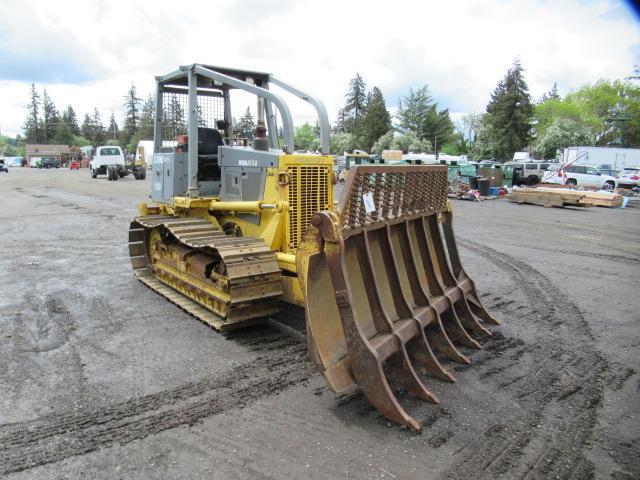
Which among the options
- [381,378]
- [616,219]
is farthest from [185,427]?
[616,219]

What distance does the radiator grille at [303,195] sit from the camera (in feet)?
18.3

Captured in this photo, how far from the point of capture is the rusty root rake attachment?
3621mm

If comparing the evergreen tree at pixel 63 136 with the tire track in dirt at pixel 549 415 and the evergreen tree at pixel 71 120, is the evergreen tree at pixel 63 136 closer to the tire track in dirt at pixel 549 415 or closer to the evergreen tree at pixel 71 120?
the evergreen tree at pixel 71 120

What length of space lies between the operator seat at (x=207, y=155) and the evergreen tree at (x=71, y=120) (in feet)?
429

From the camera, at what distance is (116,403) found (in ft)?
12.8

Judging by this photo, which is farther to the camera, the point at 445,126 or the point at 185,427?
the point at 445,126

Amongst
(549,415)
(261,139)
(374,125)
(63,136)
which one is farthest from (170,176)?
(63,136)

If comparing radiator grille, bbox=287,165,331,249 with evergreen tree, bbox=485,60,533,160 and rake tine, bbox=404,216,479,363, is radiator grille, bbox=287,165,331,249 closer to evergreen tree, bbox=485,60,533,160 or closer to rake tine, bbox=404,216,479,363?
rake tine, bbox=404,216,479,363

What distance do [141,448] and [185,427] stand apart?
34cm

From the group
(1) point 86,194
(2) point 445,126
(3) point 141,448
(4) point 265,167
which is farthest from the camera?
(2) point 445,126

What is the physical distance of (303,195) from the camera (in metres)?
5.65

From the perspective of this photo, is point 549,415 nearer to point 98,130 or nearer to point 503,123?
point 503,123

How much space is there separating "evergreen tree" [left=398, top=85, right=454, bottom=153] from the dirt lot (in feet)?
213

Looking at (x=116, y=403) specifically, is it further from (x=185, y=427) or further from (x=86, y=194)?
(x=86, y=194)
